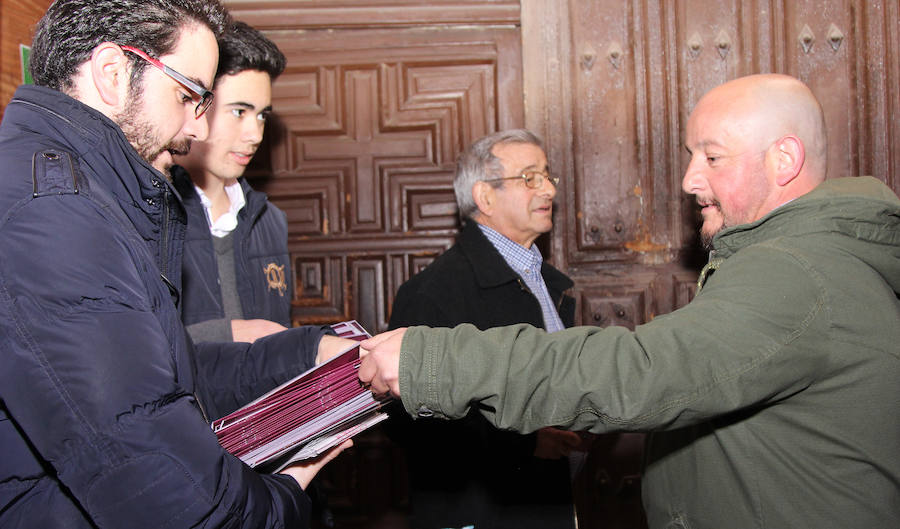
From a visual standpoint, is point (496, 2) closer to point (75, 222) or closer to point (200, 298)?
point (200, 298)

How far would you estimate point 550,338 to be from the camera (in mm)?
1452

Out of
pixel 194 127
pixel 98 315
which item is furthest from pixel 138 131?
pixel 98 315

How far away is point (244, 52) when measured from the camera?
104 inches

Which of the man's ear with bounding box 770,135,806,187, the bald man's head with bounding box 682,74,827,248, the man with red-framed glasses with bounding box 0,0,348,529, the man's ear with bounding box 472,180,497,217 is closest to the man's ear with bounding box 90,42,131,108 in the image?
the man with red-framed glasses with bounding box 0,0,348,529

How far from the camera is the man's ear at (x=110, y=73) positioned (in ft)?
4.63

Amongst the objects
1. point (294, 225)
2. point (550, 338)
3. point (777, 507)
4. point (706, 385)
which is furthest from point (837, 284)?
point (294, 225)

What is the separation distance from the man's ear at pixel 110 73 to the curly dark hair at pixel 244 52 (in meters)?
1.18

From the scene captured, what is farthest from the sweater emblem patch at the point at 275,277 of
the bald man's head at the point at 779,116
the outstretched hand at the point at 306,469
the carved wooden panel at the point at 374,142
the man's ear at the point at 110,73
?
the bald man's head at the point at 779,116

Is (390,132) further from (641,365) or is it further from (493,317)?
(641,365)

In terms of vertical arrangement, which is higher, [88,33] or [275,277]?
[88,33]

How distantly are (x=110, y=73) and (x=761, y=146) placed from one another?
1.62 meters

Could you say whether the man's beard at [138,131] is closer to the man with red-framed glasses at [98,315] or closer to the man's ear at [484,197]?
the man with red-framed glasses at [98,315]

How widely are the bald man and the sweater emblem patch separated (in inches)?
52.8

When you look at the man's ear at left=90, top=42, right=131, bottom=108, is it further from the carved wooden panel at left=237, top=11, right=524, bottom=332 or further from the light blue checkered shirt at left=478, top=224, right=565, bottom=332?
the carved wooden panel at left=237, top=11, right=524, bottom=332
